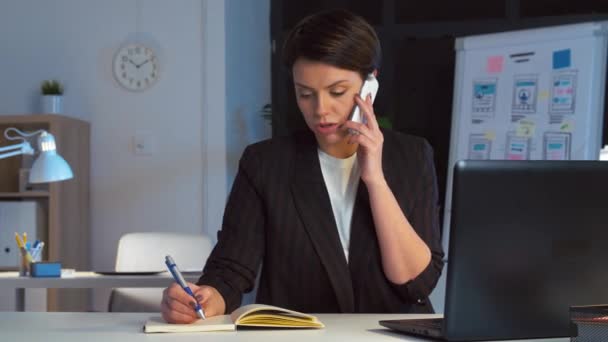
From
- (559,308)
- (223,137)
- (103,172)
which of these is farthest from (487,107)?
(559,308)

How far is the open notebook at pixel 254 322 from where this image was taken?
5.11 ft

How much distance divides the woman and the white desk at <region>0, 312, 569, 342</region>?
0.18 metres

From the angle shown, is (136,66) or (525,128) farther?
(136,66)

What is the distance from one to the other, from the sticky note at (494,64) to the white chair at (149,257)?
1.76 m

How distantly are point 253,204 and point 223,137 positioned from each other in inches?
121

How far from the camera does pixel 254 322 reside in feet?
5.16

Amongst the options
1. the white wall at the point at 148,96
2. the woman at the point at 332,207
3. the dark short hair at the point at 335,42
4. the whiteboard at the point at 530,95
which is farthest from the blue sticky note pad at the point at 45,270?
the dark short hair at the point at 335,42

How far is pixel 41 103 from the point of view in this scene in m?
5.08

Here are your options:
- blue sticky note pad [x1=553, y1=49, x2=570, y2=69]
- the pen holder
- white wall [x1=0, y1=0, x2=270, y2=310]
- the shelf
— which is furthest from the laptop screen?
the shelf

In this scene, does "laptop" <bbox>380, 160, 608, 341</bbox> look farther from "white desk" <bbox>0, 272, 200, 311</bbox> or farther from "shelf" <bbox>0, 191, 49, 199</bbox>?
Result: "shelf" <bbox>0, 191, 49, 199</bbox>

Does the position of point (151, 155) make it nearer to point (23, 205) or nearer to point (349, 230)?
point (23, 205)

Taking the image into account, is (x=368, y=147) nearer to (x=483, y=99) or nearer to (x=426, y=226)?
(x=426, y=226)

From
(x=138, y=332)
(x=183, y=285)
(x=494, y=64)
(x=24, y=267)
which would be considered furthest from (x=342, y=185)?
(x=494, y=64)

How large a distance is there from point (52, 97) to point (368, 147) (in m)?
3.60
